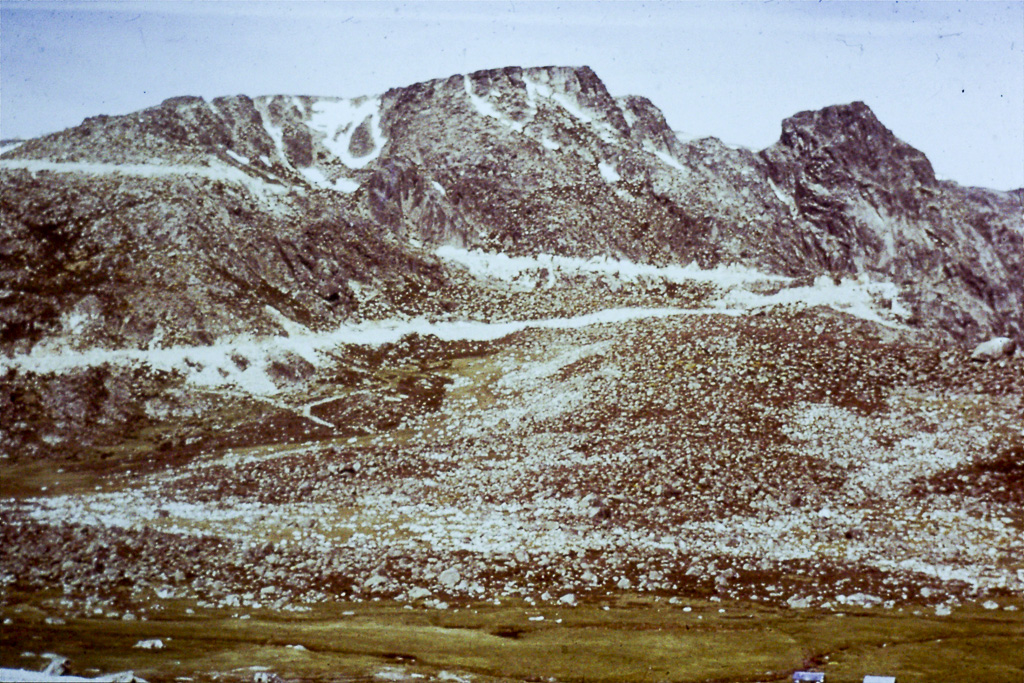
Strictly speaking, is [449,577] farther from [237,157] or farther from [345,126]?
[345,126]

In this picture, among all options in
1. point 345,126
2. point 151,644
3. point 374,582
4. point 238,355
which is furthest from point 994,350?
point 345,126

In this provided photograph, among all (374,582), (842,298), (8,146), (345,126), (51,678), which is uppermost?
(345,126)

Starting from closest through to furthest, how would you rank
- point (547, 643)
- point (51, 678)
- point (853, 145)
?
point (51, 678) → point (547, 643) → point (853, 145)

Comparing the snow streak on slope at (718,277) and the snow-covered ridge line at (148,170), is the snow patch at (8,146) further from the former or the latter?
the snow streak on slope at (718,277)

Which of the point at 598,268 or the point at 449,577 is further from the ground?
the point at 598,268

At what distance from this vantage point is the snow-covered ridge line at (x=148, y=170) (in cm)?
1512

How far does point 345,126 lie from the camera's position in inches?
824

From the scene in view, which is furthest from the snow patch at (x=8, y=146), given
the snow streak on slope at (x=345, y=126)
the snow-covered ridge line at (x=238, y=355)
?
the snow streak on slope at (x=345, y=126)

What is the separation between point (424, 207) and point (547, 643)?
12.5m

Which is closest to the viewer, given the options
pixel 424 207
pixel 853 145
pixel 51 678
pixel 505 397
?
pixel 51 678

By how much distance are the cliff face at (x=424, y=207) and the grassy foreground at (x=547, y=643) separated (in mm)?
5675

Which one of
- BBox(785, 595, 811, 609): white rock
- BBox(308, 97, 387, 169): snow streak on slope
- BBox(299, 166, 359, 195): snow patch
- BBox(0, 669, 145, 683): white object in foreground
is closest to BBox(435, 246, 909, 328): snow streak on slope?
BBox(299, 166, 359, 195): snow patch

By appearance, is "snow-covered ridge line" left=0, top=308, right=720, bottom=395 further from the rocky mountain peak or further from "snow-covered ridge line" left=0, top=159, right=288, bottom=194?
the rocky mountain peak

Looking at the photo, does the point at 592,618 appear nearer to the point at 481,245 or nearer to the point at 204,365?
the point at 204,365
